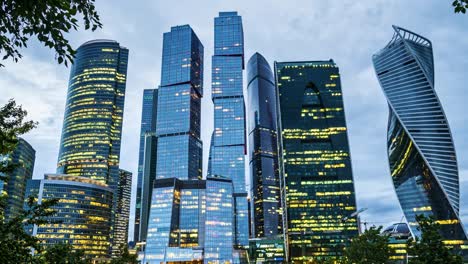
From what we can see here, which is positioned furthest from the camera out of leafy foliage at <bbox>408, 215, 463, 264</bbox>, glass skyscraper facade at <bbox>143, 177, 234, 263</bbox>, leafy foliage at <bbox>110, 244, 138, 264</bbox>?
glass skyscraper facade at <bbox>143, 177, 234, 263</bbox>

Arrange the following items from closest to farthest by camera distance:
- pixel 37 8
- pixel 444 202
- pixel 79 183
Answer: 1. pixel 37 8
2. pixel 444 202
3. pixel 79 183

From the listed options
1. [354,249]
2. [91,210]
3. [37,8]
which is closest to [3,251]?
[37,8]

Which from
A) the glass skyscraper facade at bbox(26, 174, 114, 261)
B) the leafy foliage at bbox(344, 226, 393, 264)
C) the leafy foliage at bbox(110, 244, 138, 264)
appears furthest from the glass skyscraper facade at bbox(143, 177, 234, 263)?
the leafy foliage at bbox(344, 226, 393, 264)

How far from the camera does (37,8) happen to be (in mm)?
7387

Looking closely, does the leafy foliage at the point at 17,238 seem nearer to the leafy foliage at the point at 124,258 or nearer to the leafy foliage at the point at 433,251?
the leafy foliage at the point at 433,251

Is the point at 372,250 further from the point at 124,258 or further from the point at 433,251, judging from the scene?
the point at 124,258

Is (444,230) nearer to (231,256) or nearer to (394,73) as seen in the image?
(394,73)

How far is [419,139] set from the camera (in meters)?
169

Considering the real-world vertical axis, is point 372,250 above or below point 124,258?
above

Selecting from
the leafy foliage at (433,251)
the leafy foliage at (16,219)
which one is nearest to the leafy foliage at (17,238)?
the leafy foliage at (16,219)

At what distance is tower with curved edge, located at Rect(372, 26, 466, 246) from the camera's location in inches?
6585

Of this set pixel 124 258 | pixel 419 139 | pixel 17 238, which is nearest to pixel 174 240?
pixel 419 139

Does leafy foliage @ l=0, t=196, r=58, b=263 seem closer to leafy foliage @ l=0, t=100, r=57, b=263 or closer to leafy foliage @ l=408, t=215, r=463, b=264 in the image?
leafy foliage @ l=0, t=100, r=57, b=263

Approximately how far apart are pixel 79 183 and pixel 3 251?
202m
